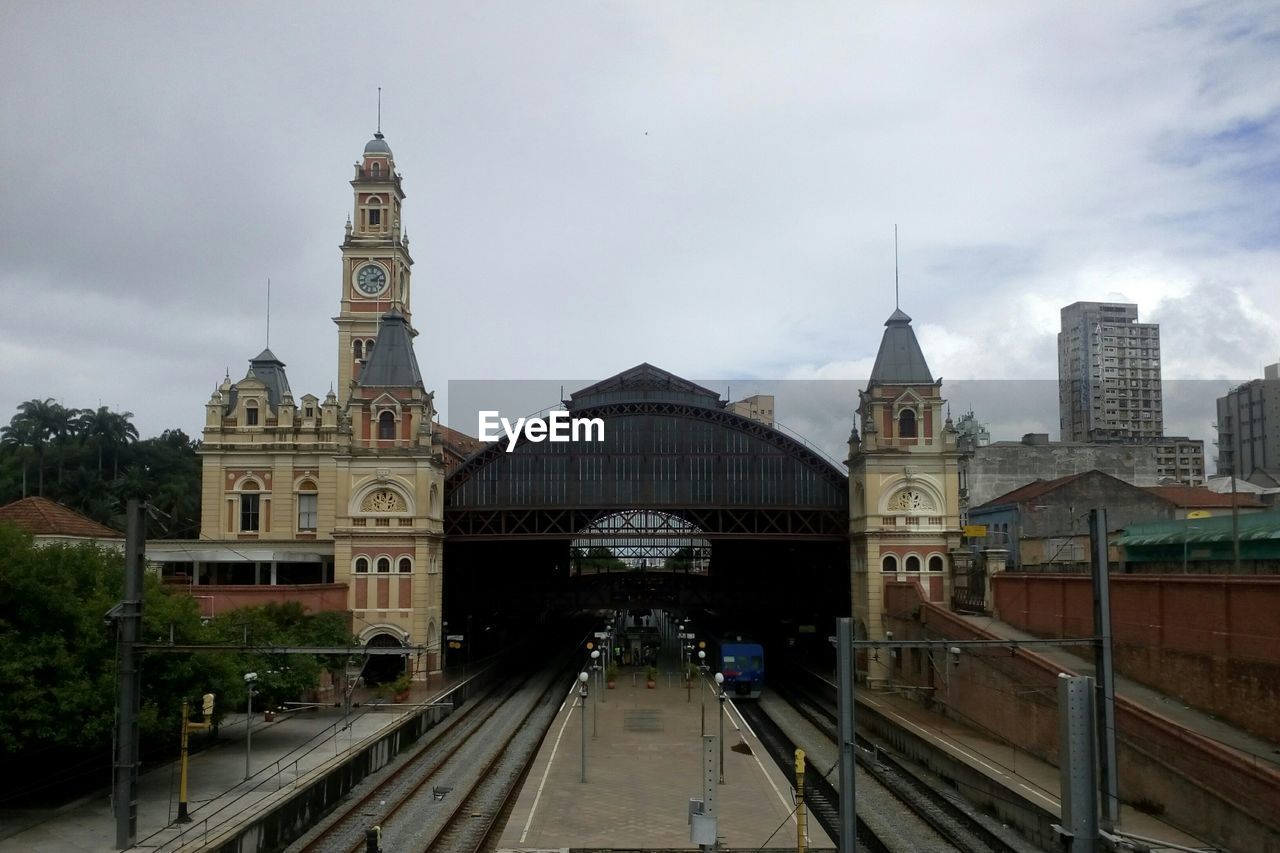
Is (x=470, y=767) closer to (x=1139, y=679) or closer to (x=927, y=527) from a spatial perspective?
(x=1139, y=679)

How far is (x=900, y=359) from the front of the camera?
2431 inches

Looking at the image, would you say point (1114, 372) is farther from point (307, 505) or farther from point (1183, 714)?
point (1183, 714)

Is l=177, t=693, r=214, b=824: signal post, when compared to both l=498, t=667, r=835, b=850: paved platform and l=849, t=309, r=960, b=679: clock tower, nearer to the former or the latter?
l=498, t=667, r=835, b=850: paved platform

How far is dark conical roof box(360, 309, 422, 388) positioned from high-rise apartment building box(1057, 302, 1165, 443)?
105899 millimetres

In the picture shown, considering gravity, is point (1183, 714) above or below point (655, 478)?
below

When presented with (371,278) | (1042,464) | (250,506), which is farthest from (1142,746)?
(1042,464)

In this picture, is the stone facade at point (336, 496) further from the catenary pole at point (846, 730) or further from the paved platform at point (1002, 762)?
the catenary pole at point (846, 730)

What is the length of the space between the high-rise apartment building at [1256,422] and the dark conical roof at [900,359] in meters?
51.6

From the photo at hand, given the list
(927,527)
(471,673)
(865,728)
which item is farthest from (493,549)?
(865,728)

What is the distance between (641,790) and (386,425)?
107ft

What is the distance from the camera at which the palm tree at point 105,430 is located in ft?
328

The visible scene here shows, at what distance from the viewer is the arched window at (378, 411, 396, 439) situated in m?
60.7

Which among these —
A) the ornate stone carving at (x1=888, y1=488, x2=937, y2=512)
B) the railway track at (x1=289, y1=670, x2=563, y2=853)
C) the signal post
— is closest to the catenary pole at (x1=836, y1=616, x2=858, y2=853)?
the railway track at (x1=289, y1=670, x2=563, y2=853)

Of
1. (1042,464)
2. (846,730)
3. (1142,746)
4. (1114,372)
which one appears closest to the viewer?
(846,730)
